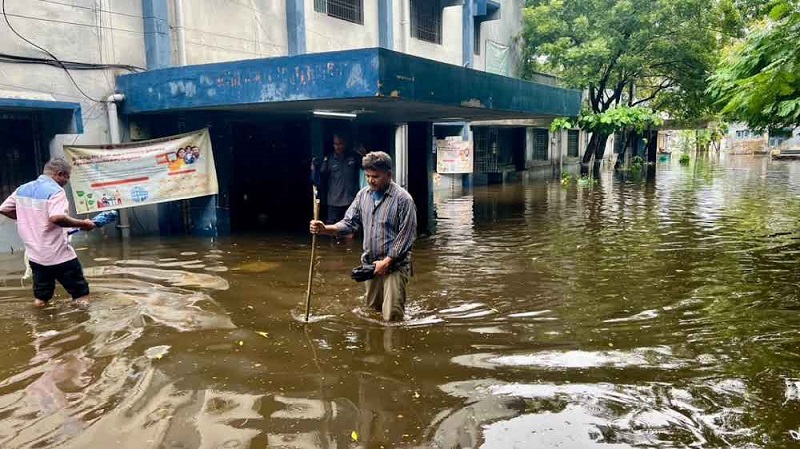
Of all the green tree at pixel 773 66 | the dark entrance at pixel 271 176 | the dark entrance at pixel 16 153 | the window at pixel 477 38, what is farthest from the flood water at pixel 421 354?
the window at pixel 477 38

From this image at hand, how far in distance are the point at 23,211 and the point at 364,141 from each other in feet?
31.7


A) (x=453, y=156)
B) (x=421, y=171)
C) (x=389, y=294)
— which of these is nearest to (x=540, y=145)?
(x=453, y=156)

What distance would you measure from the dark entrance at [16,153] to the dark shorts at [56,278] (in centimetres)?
397

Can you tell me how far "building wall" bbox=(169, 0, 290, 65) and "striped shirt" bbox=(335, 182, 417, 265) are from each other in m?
6.98

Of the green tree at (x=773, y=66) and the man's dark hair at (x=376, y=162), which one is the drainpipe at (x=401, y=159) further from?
the man's dark hair at (x=376, y=162)

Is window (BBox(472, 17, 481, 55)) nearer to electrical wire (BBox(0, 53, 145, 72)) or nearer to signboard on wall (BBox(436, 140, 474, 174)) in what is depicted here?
signboard on wall (BBox(436, 140, 474, 174))

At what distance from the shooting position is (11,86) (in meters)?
8.52

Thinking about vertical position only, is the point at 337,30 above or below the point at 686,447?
above

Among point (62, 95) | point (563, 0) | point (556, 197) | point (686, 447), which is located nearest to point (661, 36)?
point (563, 0)

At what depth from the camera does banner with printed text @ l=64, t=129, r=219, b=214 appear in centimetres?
923

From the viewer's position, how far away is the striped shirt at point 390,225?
5.22 m

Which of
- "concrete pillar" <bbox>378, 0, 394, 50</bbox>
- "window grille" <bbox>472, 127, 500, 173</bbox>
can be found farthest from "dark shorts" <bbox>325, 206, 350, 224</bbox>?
"window grille" <bbox>472, 127, 500, 173</bbox>

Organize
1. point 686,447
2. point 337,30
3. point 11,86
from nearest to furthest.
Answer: point 686,447
point 11,86
point 337,30

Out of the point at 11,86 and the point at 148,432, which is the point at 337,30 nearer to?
the point at 11,86
